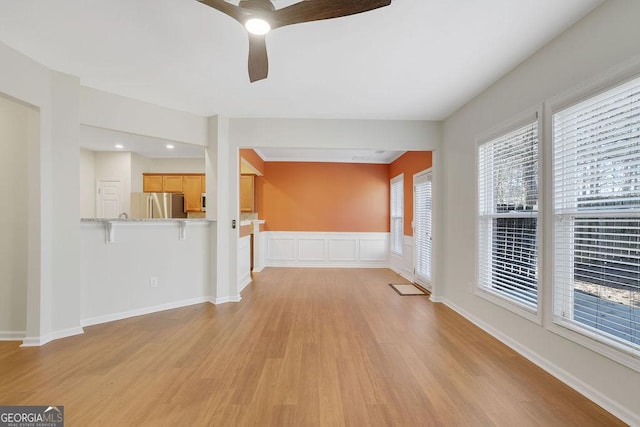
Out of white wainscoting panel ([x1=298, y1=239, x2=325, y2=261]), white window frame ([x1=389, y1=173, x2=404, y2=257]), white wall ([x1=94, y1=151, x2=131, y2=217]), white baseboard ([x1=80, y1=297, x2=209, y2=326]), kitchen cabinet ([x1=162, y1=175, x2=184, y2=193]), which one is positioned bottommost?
white baseboard ([x1=80, y1=297, x2=209, y2=326])

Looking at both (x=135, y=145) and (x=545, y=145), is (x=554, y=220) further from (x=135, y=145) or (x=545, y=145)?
(x=135, y=145)

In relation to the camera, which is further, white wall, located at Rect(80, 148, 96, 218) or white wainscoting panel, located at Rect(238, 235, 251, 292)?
white wall, located at Rect(80, 148, 96, 218)

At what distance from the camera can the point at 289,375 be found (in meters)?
2.17

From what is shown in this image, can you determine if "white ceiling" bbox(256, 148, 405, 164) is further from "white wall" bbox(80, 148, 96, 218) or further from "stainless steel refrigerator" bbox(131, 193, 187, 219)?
"white wall" bbox(80, 148, 96, 218)

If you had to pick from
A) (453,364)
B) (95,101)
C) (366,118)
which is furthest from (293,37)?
(453,364)

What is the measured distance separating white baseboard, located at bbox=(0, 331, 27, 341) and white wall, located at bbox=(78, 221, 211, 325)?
0.47 metres

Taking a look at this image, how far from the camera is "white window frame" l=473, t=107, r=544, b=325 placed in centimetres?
235

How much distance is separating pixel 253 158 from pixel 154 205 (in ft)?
7.64

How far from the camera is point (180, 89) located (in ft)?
10.4

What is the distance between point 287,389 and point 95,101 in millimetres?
3605

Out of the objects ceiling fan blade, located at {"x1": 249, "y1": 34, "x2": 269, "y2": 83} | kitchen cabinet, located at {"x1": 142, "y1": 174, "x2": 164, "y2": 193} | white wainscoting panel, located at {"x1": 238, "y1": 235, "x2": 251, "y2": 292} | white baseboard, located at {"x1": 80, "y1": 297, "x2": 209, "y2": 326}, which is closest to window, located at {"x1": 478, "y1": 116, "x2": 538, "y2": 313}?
ceiling fan blade, located at {"x1": 249, "y1": 34, "x2": 269, "y2": 83}

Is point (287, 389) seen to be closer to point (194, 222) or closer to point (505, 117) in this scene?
point (194, 222)

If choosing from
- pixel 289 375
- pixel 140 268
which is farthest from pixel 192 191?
pixel 289 375

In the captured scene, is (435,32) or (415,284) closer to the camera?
(435,32)
